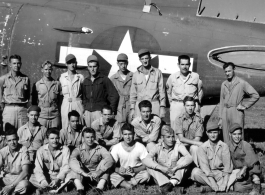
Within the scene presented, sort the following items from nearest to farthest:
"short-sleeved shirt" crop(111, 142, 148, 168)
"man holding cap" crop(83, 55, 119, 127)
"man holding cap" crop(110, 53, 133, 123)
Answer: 1. "short-sleeved shirt" crop(111, 142, 148, 168)
2. "man holding cap" crop(83, 55, 119, 127)
3. "man holding cap" crop(110, 53, 133, 123)

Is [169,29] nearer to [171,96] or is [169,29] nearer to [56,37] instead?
[171,96]

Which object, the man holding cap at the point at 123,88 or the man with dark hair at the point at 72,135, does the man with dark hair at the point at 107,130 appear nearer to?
the man with dark hair at the point at 72,135

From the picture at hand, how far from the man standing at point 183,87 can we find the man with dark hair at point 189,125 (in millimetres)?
257

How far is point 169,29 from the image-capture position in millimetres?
8859

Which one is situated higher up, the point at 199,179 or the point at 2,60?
the point at 2,60

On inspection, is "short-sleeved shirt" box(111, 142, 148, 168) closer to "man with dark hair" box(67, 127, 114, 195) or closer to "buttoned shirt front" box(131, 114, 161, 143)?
"man with dark hair" box(67, 127, 114, 195)

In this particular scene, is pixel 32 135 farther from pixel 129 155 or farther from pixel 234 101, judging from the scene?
pixel 234 101

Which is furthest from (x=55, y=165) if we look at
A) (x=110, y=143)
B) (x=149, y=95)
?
(x=149, y=95)

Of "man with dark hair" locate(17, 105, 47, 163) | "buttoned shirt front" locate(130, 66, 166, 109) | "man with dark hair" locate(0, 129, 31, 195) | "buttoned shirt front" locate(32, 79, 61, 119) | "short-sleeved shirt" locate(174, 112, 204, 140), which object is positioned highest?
"buttoned shirt front" locate(130, 66, 166, 109)

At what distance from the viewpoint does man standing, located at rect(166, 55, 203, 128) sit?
7.55 metres

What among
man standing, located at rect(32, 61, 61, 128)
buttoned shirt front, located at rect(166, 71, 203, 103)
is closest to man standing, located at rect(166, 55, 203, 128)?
buttoned shirt front, located at rect(166, 71, 203, 103)

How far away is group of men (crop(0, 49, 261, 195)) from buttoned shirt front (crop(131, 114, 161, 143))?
2 centimetres

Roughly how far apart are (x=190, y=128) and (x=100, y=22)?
3131 mm

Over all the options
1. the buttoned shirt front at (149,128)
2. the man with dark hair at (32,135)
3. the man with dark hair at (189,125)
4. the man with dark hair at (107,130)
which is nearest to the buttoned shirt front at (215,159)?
the man with dark hair at (189,125)
